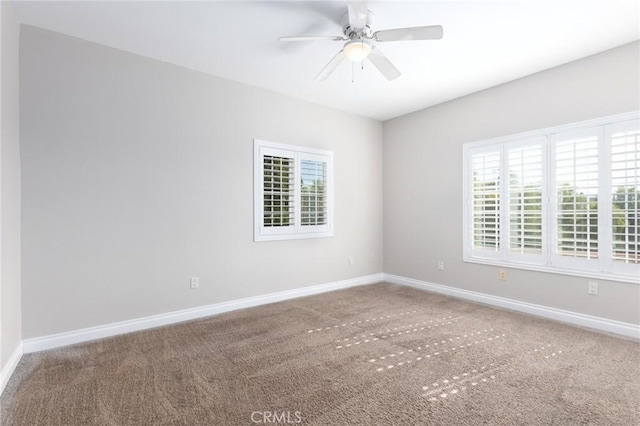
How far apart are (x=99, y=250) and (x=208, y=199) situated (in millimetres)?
1136

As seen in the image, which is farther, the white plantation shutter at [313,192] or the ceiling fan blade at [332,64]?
the white plantation shutter at [313,192]

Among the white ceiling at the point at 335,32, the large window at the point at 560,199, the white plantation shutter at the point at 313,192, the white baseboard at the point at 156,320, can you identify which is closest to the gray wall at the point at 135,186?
the white baseboard at the point at 156,320

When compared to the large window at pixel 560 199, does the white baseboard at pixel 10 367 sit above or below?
below

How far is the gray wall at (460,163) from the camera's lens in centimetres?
300

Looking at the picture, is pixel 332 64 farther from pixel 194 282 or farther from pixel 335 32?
pixel 194 282

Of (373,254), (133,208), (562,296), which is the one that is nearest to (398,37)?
(133,208)

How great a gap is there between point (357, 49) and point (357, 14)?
11.7 inches

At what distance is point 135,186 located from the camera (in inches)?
121

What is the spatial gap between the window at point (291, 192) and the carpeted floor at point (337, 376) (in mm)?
1271

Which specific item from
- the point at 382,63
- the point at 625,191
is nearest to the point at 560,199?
the point at 625,191

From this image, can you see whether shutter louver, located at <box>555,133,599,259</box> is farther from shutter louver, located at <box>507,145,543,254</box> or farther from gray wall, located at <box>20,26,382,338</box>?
gray wall, located at <box>20,26,382,338</box>

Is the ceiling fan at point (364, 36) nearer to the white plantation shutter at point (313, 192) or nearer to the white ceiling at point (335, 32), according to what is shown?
the white ceiling at point (335, 32)

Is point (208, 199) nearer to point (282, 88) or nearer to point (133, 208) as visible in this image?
point (133, 208)

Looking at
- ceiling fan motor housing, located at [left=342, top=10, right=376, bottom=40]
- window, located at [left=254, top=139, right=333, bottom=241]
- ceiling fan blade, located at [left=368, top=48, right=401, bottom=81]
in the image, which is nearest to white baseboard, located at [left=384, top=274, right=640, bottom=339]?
window, located at [left=254, top=139, right=333, bottom=241]
